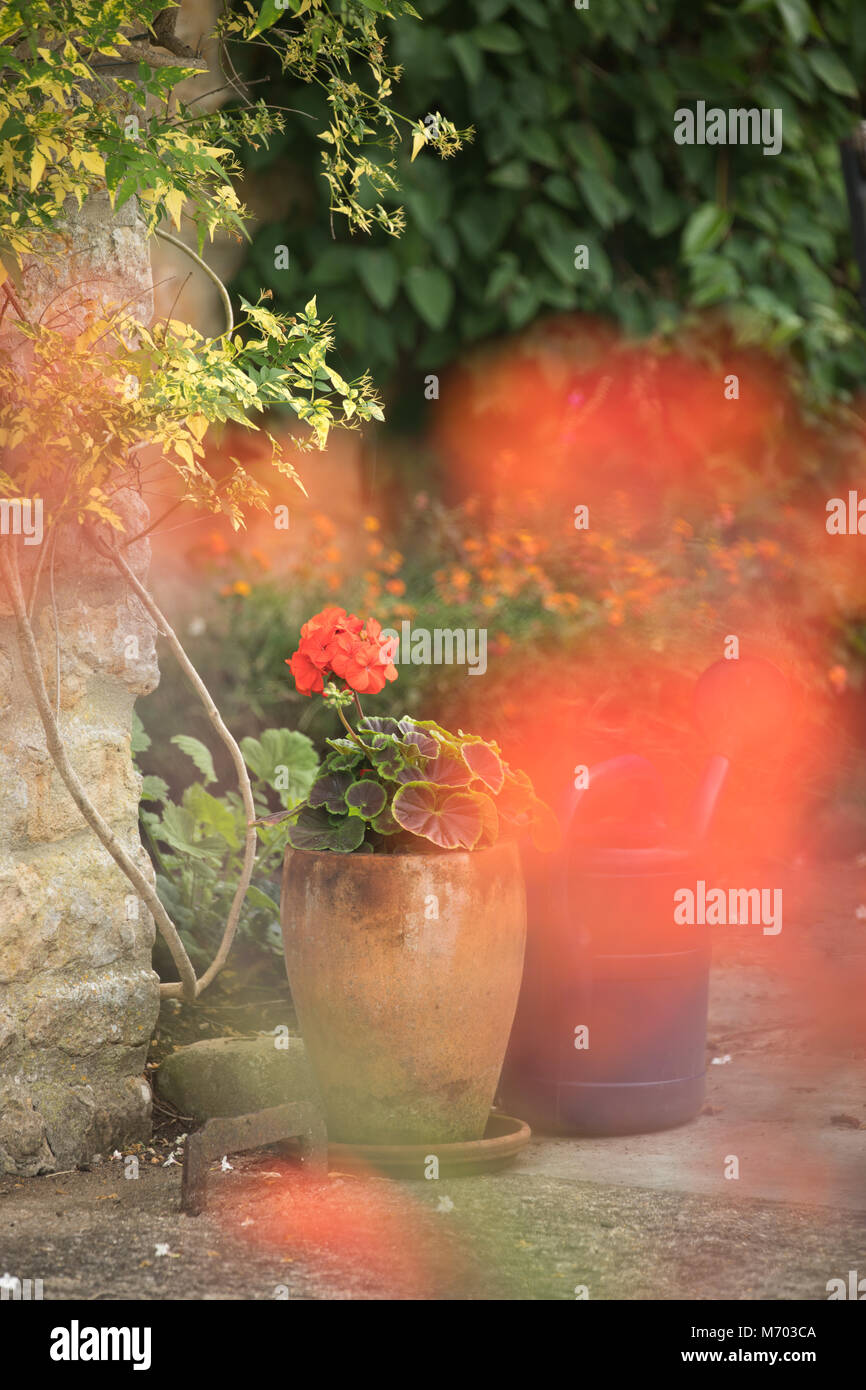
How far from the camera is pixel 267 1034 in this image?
342cm

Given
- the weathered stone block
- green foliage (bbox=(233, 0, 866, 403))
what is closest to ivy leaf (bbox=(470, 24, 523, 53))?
green foliage (bbox=(233, 0, 866, 403))

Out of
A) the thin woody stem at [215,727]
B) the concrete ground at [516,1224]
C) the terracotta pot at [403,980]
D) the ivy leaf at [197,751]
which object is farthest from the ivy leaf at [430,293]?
the concrete ground at [516,1224]

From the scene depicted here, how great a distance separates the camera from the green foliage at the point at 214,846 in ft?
12.4

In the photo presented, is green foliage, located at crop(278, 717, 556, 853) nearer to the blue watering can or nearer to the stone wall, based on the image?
the blue watering can

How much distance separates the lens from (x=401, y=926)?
2791mm

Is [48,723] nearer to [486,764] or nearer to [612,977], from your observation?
[486,764]

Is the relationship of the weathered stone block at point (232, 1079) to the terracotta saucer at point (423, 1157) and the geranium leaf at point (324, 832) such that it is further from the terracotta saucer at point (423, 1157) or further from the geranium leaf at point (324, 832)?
the geranium leaf at point (324, 832)

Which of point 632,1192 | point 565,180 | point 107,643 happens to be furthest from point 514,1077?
point 565,180

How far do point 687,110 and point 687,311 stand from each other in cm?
82

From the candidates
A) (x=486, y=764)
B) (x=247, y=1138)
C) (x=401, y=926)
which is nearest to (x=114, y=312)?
(x=486, y=764)

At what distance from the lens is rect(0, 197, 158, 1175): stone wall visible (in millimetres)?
2814

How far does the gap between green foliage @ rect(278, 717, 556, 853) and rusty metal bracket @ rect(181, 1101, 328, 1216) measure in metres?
0.53

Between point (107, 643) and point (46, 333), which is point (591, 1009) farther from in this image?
point (46, 333)

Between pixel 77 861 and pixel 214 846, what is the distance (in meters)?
0.92
